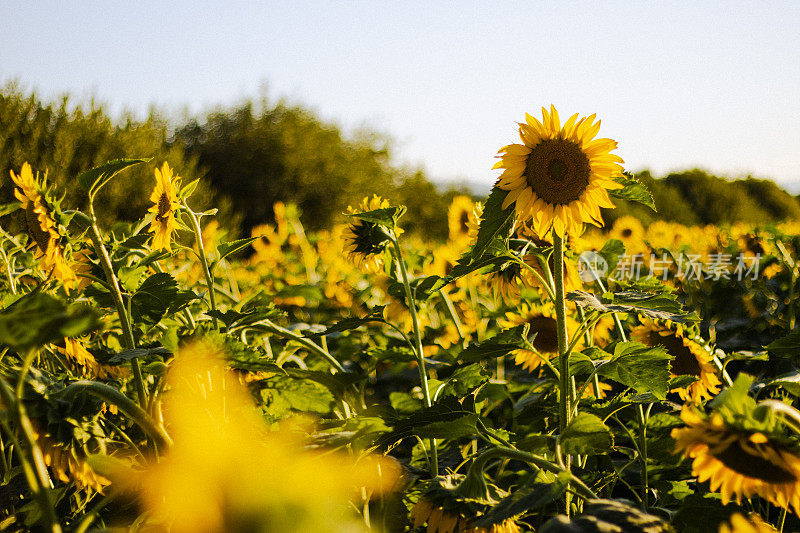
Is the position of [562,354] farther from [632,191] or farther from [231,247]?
[231,247]

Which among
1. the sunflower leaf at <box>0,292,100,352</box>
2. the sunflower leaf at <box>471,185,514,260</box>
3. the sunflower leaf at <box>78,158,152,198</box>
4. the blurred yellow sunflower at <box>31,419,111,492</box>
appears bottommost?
the blurred yellow sunflower at <box>31,419,111,492</box>

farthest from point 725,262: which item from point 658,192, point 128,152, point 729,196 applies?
point 729,196

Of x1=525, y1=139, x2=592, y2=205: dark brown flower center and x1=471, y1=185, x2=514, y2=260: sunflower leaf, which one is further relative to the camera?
x1=525, y1=139, x2=592, y2=205: dark brown flower center

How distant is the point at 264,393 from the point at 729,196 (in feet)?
47.1

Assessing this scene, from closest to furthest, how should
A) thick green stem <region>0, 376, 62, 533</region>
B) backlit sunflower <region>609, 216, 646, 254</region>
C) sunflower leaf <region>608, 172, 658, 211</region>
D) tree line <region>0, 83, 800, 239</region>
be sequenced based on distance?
thick green stem <region>0, 376, 62, 533</region> → sunflower leaf <region>608, 172, 658, 211</region> → backlit sunflower <region>609, 216, 646, 254</region> → tree line <region>0, 83, 800, 239</region>

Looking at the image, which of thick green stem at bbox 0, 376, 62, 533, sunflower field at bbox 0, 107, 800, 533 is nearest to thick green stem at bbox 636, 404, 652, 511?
sunflower field at bbox 0, 107, 800, 533

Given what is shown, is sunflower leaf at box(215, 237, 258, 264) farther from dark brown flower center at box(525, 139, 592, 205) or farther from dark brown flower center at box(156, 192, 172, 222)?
dark brown flower center at box(525, 139, 592, 205)

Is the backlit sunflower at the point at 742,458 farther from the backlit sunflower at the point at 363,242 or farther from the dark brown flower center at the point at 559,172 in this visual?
the backlit sunflower at the point at 363,242

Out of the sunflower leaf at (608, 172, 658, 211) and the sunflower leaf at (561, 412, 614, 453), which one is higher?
the sunflower leaf at (608, 172, 658, 211)

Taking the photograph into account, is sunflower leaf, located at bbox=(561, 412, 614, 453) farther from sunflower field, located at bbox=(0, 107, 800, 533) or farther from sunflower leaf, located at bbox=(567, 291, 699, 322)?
sunflower leaf, located at bbox=(567, 291, 699, 322)

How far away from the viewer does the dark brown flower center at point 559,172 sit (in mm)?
1102

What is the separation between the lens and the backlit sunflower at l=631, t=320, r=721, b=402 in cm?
131

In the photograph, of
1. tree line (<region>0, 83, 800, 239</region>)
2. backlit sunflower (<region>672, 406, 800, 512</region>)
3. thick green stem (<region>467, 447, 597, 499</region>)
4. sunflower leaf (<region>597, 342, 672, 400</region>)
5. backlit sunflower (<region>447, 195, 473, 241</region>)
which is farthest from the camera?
tree line (<region>0, 83, 800, 239</region>)

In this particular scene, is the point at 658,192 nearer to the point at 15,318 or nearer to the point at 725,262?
the point at 725,262
